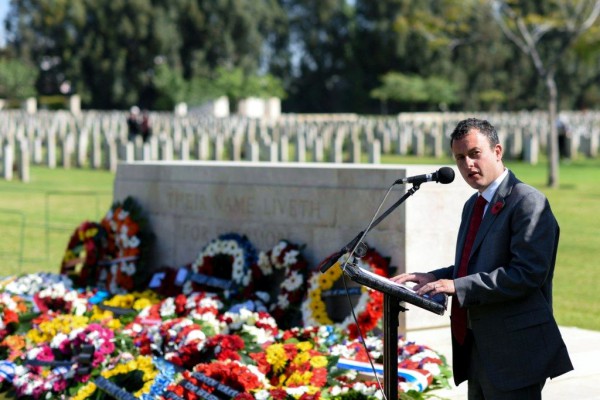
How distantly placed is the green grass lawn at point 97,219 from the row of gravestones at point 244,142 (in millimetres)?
916

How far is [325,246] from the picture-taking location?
9758mm

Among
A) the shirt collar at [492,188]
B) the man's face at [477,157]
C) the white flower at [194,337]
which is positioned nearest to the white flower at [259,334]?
the white flower at [194,337]

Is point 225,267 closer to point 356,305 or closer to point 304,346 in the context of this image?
point 356,305

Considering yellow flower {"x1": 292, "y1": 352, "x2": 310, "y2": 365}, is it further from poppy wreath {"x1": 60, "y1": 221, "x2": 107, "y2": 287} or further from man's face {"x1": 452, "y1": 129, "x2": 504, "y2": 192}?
poppy wreath {"x1": 60, "y1": 221, "x2": 107, "y2": 287}

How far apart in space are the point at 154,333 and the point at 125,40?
60.1 m

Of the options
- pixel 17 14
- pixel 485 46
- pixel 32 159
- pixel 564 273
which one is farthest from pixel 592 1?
pixel 17 14

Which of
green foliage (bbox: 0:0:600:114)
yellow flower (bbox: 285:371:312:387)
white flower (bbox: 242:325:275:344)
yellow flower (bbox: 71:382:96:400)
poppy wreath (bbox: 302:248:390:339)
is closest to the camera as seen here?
yellow flower (bbox: 285:371:312:387)

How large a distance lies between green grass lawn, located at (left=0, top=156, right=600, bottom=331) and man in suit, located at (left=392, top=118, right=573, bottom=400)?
203 inches

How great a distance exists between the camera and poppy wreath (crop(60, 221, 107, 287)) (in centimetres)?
1175

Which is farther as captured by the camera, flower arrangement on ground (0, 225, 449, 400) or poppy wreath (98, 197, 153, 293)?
poppy wreath (98, 197, 153, 293)

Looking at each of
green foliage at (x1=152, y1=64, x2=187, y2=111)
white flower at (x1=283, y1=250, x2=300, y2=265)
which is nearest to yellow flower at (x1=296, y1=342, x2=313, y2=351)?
white flower at (x1=283, y1=250, x2=300, y2=265)

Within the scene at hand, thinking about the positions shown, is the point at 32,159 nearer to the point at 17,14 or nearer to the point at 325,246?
the point at 325,246

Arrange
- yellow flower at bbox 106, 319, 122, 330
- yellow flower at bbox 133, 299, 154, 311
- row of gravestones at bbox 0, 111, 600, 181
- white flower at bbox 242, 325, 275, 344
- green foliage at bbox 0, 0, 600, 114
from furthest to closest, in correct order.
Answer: green foliage at bbox 0, 0, 600, 114, row of gravestones at bbox 0, 111, 600, 181, yellow flower at bbox 133, 299, 154, 311, yellow flower at bbox 106, 319, 122, 330, white flower at bbox 242, 325, 275, 344

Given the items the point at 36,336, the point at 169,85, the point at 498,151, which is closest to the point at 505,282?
the point at 498,151
